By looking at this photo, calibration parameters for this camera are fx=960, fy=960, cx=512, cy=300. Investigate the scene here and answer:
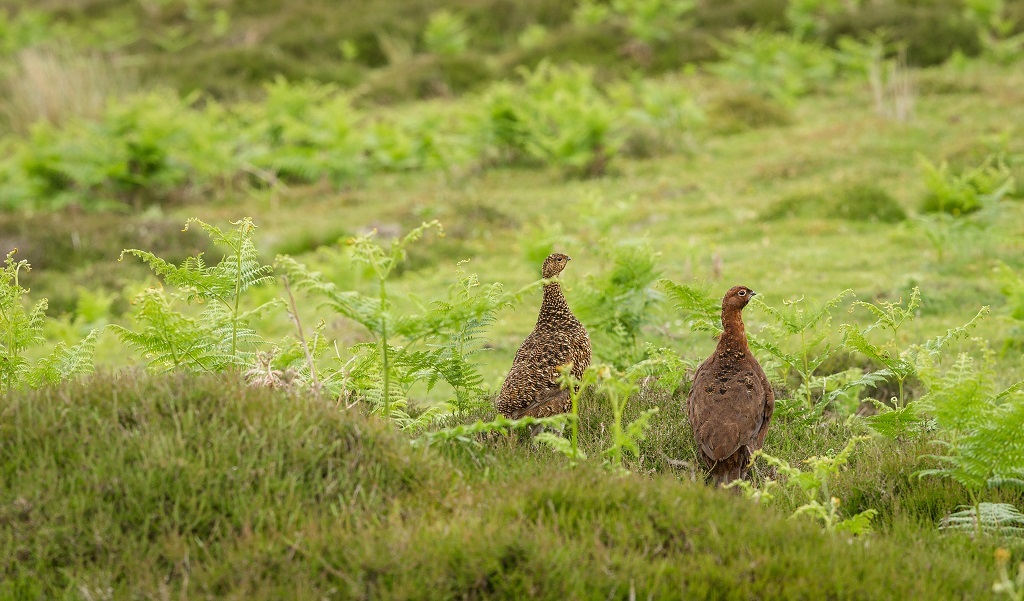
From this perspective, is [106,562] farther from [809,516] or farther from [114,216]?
[114,216]

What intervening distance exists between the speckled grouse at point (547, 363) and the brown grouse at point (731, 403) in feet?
2.42

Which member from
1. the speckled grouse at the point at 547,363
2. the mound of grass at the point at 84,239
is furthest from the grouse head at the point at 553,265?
the mound of grass at the point at 84,239

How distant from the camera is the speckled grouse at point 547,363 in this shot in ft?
17.9

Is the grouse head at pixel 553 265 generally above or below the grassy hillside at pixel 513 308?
above

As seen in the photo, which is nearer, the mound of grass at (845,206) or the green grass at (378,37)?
the mound of grass at (845,206)

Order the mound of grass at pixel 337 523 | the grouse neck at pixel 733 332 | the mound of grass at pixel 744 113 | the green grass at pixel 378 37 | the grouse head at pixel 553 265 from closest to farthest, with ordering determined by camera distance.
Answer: the mound of grass at pixel 337 523 < the grouse neck at pixel 733 332 < the grouse head at pixel 553 265 < the mound of grass at pixel 744 113 < the green grass at pixel 378 37

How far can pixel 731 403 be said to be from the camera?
202 inches

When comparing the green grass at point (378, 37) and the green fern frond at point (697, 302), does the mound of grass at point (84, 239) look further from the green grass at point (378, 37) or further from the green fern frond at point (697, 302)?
the green fern frond at point (697, 302)

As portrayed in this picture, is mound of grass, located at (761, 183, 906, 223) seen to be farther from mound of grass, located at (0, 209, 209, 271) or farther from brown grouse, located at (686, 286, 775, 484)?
mound of grass, located at (0, 209, 209, 271)

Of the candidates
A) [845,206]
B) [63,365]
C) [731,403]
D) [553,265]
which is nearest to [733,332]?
[731,403]

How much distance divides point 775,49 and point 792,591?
18.6 meters

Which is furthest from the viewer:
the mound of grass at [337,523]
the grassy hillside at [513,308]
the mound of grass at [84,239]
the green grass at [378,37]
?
the green grass at [378,37]

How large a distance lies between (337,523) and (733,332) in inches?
105

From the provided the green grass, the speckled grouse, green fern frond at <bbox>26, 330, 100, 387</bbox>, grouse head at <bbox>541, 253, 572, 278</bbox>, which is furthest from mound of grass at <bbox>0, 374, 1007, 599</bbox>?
the green grass
